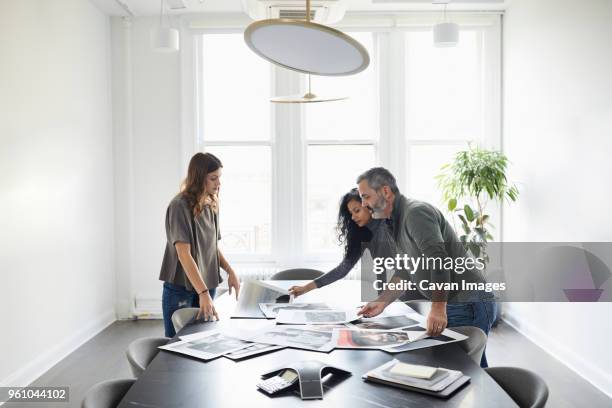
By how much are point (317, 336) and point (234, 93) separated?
3969 mm

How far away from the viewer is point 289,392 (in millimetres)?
1690

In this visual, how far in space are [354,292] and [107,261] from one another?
3100 mm

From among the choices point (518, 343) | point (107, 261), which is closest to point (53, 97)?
point (107, 261)

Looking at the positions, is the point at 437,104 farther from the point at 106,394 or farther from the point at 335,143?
the point at 106,394

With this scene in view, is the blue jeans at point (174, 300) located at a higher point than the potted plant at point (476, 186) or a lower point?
lower

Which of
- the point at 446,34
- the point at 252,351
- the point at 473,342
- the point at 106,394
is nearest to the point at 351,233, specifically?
the point at 473,342

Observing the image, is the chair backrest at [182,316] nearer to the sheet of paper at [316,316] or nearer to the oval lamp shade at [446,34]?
the sheet of paper at [316,316]

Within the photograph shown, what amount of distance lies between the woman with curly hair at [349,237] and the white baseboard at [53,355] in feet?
6.81

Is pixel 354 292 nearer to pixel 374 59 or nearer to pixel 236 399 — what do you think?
pixel 236 399

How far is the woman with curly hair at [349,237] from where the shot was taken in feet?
9.73

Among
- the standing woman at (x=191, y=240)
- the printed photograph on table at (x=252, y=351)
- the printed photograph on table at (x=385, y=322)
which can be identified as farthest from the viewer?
the standing woman at (x=191, y=240)

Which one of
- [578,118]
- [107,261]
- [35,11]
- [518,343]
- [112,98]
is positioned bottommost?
[518,343]

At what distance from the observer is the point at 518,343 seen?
4.67 meters

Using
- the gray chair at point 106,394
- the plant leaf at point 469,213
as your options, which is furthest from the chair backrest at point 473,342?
the plant leaf at point 469,213
